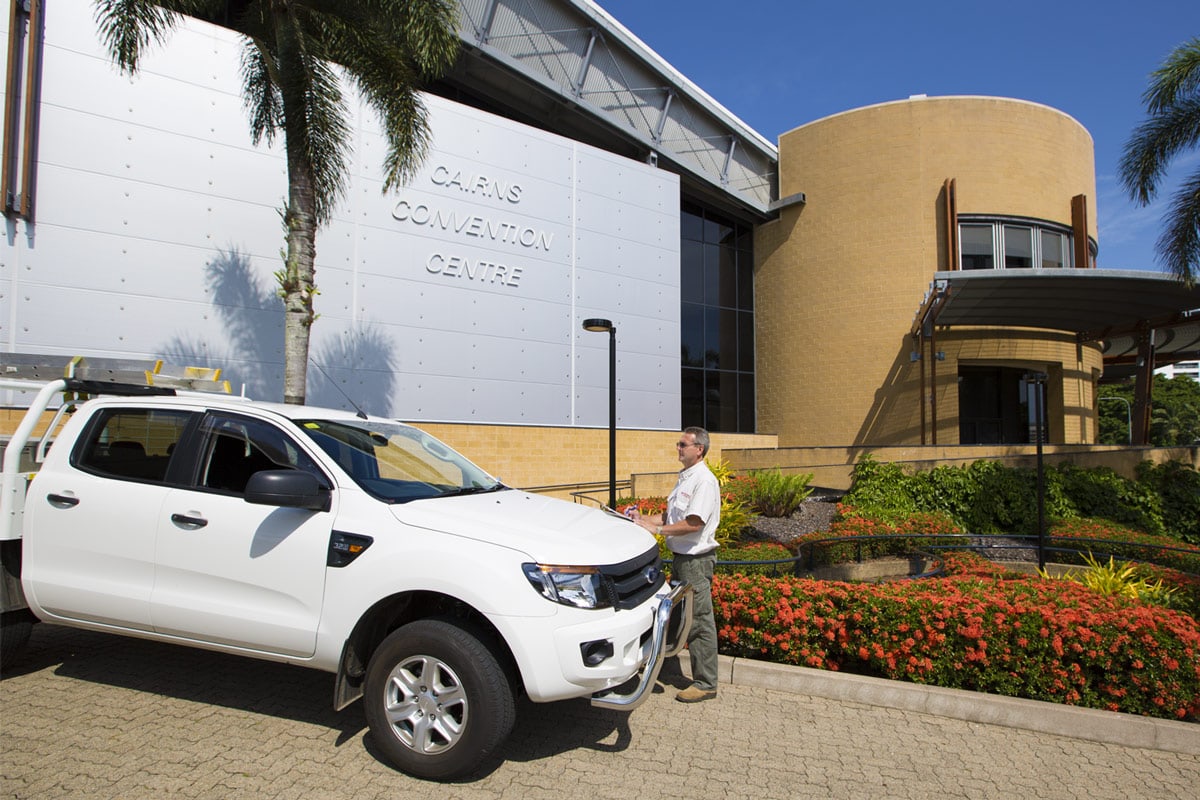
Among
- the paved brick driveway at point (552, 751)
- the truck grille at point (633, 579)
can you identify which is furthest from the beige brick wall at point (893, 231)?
the truck grille at point (633, 579)

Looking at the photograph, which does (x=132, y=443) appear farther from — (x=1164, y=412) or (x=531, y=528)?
(x=1164, y=412)

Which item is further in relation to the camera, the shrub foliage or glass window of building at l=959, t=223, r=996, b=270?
glass window of building at l=959, t=223, r=996, b=270

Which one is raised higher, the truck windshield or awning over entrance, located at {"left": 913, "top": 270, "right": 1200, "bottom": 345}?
awning over entrance, located at {"left": 913, "top": 270, "right": 1200, "bottom": 345}

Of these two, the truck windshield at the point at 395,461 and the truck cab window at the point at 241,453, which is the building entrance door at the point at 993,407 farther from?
the truck cab window at the point at 241,453

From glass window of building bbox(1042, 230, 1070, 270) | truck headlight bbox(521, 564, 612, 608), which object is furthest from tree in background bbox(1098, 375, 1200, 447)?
truck headlight bbox(521, 564, 612, 608)

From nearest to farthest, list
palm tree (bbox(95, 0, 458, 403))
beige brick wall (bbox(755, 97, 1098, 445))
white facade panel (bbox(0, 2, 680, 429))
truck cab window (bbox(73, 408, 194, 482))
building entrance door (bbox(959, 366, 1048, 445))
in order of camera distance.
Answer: truck cab window (bbox(73, 408, 194, 482)) → palm tree (bbox(95, 0, 458, 403)) → white facade panel (bbox(0, 2, 680, 429)) → beige brick wall (bbox(755, 97, 1098, 445)) → building entrance door (bbox(959, 366, 1048, 445))

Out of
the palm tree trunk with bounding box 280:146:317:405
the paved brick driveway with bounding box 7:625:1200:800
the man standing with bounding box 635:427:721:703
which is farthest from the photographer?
the palm tree trunk with bounding box 280:146:317:405

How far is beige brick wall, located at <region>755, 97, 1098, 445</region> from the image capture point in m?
20.3

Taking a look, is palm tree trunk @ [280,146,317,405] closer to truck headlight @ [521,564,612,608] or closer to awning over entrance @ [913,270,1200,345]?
truck headlight @ [521,564,612,608]

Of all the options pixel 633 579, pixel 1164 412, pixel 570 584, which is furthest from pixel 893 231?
pixel 1164 412

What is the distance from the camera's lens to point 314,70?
9031 millimetres

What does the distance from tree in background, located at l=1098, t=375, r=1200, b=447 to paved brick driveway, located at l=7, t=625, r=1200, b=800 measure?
2394 inches

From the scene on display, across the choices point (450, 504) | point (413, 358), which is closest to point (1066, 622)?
point (450, 504)

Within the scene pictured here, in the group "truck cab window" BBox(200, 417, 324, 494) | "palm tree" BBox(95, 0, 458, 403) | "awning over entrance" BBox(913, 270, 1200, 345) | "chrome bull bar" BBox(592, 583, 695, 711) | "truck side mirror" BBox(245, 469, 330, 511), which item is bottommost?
"chrome bull bar" BBox(592, 583, 695, 711)
